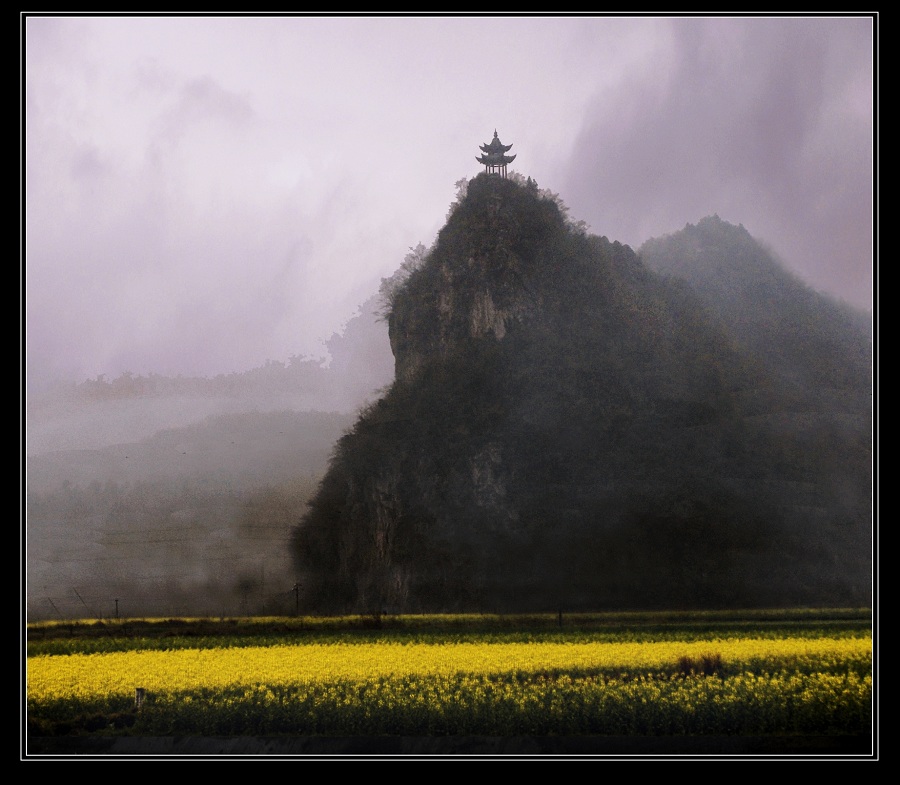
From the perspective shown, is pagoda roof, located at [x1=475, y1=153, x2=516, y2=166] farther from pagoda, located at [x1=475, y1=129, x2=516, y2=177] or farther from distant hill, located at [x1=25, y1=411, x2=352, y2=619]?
distant hill, located at [x1=25, y1=411, x2=352, y2=619]

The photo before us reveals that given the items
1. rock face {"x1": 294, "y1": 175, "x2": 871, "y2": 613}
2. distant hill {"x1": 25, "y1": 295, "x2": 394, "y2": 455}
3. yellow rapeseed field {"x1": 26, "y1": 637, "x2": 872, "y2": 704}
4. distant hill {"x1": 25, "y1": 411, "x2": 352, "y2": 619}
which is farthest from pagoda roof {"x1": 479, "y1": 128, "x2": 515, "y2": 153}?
yellow rapeseed field {"x1": 26, "y1": 637, "x2": 872, "y2": 704}

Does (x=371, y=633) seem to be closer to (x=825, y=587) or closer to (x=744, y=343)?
(x=825, y=587)

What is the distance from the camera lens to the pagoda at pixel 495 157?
28.9 feet

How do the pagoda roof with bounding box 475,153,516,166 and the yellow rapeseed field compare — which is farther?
the pagoda roof with bounding box 475,153,516,166

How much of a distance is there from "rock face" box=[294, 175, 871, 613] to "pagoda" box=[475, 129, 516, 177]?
30cm

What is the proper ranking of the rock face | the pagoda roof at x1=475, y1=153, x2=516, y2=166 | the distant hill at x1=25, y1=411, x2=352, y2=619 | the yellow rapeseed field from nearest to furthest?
the yellow rapeseed field → the distant hill at x1=25, y1=411, x2=352, y2=619 → the rock face → the pagoda roof at x1=475, y1=153, x2=516, y2=166

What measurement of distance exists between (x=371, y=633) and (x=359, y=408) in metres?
2.80

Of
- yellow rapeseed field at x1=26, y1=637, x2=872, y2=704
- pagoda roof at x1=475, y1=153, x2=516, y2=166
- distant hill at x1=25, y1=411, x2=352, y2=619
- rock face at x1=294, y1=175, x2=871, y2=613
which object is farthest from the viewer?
pagoda roof at x1=475, y1=153, x2=516, y2=166

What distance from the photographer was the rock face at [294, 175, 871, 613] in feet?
28.6

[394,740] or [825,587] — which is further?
[825,587]

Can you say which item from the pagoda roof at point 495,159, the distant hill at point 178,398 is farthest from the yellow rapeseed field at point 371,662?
the pagoda roof at point 495,159

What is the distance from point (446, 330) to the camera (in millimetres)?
10609

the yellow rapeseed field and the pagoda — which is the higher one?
Answer: the pagoda
